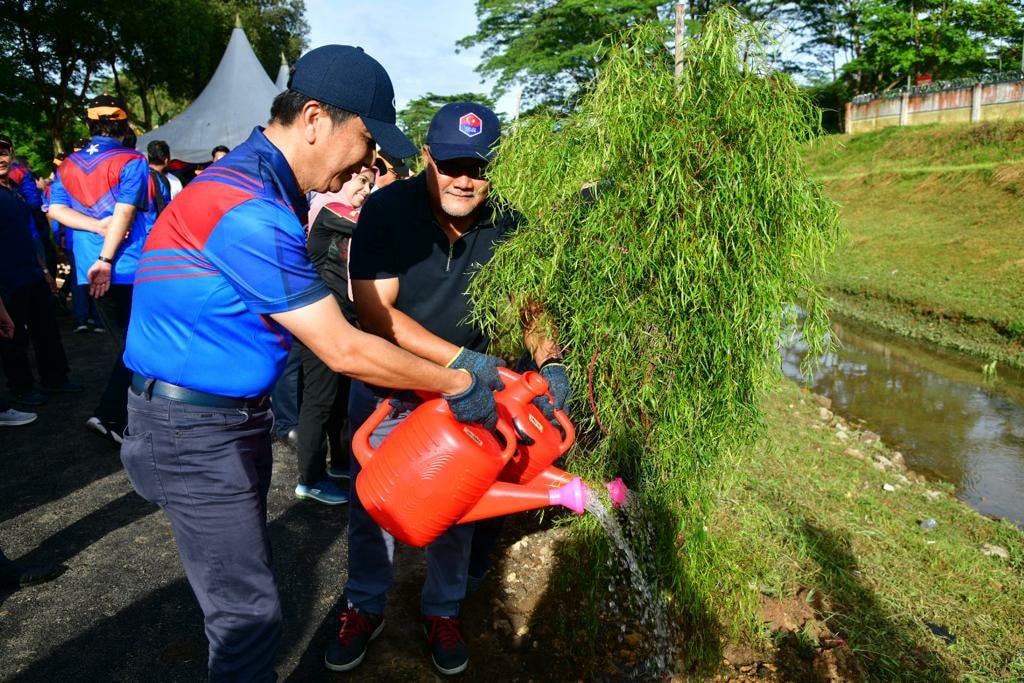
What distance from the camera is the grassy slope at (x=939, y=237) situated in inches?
356

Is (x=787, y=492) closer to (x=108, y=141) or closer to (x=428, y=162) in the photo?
(x=428, y=162)

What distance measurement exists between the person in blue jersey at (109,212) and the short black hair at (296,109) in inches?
99.2

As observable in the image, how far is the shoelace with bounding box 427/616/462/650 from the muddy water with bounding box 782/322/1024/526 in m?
2.74

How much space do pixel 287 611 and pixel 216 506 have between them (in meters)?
1.22

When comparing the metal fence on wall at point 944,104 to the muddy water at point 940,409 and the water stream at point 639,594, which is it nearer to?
the muddy water at point 940,409

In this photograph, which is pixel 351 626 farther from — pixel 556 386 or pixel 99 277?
pixel 99 277

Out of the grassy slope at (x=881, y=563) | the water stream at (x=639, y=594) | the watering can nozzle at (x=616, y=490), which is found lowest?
the grassy slope at (x=881, y=563)

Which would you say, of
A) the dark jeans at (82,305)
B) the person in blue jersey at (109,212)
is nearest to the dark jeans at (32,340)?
the person in blue jersey at (109,212)

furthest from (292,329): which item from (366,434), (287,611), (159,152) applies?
(159,152)

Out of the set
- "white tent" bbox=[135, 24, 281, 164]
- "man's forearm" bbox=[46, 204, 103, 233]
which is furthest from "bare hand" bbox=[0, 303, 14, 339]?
"white tent" bbox=[135, 24, 281, 164]

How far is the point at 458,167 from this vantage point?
2.24 metres

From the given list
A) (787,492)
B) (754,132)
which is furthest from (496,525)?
(787,492)

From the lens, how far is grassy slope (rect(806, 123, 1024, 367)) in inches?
356

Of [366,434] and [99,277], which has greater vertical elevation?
[99,277]
